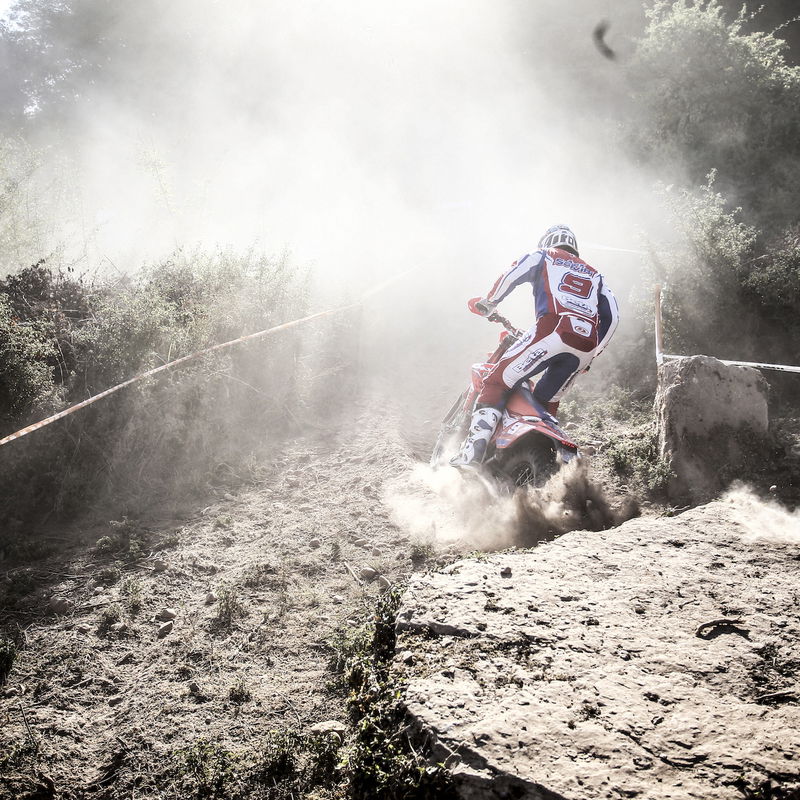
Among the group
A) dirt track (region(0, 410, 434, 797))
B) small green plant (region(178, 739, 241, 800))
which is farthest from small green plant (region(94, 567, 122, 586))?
small green plant (region(178, 739, 241, 800))

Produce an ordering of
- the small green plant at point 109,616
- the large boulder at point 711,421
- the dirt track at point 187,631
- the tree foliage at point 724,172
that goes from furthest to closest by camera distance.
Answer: the tree foliage at point 724,172 < the large boulder at point 711,421 < the small green plant at point 109,616 < the dirt track at point 187,631

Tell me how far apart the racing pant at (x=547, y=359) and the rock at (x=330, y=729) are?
364 centimetres

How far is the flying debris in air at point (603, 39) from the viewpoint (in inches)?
690

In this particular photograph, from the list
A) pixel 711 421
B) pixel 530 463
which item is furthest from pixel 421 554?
pixel 711 421

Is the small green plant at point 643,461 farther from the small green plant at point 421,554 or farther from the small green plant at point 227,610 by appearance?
the small green plant at point 227,610

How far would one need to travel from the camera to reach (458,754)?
2.40 m

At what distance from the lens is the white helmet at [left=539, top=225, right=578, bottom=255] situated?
6.13 m

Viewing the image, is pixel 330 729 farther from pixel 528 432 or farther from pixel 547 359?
pixel 547 359

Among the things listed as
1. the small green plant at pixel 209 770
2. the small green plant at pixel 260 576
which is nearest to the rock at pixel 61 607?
the small green plant at pixel 260 576

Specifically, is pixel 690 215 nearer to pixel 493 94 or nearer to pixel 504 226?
pixel 504 226

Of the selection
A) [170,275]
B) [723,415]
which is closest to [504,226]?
[170,275]

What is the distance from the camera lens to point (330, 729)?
311cm

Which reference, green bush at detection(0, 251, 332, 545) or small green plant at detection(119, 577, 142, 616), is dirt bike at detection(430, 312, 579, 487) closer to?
green bush at detection(0, 251, 332, 545)

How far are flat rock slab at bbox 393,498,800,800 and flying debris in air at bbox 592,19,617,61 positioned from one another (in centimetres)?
1793
